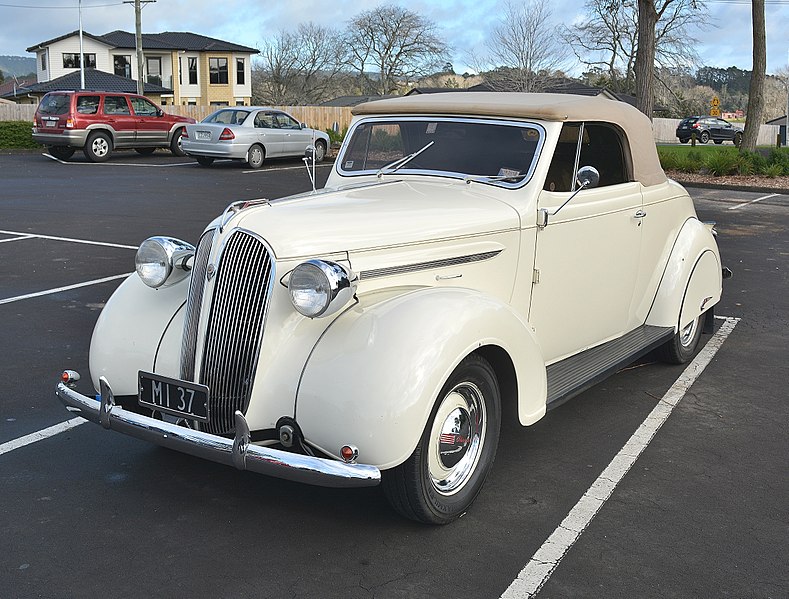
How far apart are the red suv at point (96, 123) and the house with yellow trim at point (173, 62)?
44709mm

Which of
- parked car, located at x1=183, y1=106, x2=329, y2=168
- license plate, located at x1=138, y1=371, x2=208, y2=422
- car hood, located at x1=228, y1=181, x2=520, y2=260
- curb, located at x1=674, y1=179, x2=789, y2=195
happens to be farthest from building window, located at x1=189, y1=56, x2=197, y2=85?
license plate, located at x1=138, y1=371, x2=208, y2=422

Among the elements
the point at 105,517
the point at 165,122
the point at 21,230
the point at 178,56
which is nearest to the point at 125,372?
the point at 105,517

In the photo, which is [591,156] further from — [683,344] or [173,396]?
[173,396]

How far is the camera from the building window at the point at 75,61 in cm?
6906

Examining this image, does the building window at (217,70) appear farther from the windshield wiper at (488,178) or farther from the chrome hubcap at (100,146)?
the windshield wiper at (488,178)

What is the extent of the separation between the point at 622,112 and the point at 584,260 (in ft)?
3.97

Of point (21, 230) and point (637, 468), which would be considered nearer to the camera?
point (637, 468)

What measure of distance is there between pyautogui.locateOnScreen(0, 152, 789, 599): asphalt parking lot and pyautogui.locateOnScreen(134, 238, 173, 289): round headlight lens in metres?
0.98

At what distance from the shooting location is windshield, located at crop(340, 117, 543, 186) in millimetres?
4781

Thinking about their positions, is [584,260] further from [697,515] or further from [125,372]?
[125,372]

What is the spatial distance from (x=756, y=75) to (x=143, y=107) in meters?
17.7

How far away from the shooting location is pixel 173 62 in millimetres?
69062

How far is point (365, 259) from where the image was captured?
379 cm

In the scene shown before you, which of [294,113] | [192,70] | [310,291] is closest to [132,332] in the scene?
[310,291]
